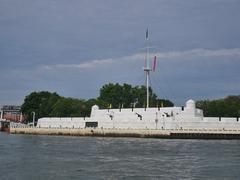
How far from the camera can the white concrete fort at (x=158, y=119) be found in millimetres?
95463

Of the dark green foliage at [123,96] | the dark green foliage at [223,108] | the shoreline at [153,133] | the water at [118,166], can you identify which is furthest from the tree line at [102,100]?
the water at [118,166]

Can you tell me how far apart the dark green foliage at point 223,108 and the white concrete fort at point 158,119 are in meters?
27.6

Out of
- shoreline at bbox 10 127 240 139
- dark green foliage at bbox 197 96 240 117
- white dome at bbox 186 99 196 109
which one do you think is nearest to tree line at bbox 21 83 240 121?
dark green foliage at bbox 197 96 240 117

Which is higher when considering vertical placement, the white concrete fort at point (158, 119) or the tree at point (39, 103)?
the tree at point (39, 103)

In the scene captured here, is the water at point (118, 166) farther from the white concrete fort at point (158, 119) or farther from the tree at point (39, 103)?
the tree at point (39, 103)

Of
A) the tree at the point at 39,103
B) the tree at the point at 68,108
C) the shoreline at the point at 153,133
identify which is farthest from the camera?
the tree at the point at 39,103

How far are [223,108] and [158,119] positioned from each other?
1291 inches

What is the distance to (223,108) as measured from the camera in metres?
126

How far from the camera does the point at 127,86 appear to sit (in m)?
150

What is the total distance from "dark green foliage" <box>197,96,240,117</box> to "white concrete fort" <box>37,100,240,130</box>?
2761cm

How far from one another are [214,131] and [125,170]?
5765 centimetres

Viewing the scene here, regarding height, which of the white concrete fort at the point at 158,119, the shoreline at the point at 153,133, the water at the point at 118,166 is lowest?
the water at the point at 118,166

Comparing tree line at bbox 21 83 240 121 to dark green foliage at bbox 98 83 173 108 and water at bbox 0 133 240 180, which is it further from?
water at bbox 0 133 240 180

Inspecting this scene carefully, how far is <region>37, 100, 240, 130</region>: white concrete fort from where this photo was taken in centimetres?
9546
